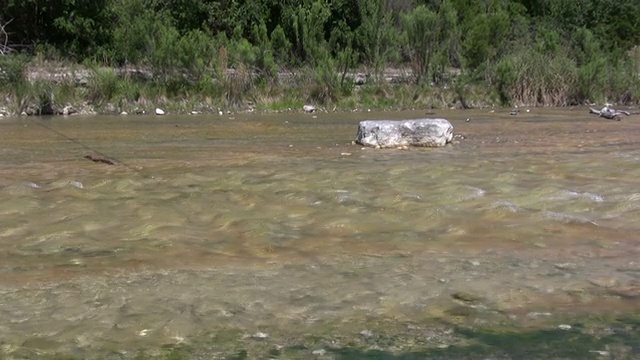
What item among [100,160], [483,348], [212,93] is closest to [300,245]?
[483,348]

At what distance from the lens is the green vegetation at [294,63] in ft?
73.2

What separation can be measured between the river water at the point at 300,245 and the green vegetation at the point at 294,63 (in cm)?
1183

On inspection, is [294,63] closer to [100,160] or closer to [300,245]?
[100,160]

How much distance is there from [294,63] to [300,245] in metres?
20.6

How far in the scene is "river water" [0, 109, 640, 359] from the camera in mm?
4117

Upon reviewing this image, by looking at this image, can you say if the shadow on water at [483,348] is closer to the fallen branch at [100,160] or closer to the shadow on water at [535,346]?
the shadow on water at [535,346]

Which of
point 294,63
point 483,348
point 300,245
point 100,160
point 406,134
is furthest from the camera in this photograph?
point 294,63

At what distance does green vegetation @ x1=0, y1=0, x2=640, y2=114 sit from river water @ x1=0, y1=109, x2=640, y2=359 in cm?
1183

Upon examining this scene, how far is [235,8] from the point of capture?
109 feet

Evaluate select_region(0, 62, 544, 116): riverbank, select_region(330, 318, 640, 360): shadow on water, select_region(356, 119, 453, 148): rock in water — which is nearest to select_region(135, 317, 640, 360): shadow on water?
select_region(330, 318, 640, 360): shadow on water

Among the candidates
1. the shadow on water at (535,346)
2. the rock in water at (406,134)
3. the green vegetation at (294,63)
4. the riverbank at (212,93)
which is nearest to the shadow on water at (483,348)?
the shadow on water at (535,346)

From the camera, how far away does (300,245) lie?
18.6ft

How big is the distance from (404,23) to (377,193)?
2033cm

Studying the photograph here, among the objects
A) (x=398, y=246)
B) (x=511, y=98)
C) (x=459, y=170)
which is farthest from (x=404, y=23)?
(x=398, y=246)
